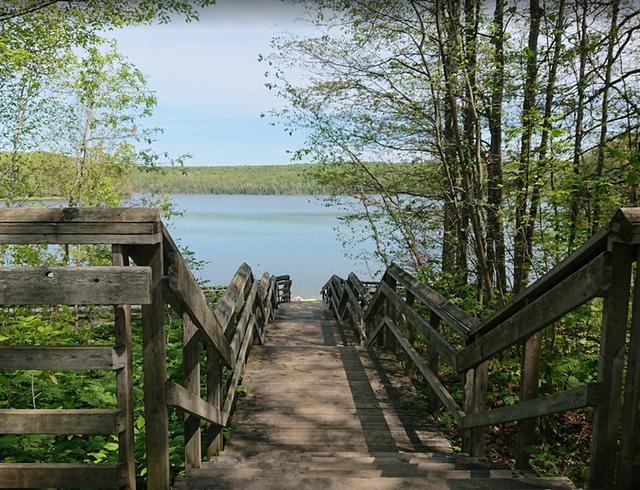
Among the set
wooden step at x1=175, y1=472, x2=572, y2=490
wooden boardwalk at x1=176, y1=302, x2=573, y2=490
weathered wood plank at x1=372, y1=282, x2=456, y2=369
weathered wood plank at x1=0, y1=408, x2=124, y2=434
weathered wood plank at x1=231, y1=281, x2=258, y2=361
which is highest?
weathered wood plank at x1=0, y1=408, x2=124, y2=434

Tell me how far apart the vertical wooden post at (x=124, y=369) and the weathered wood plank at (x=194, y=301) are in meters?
0.18

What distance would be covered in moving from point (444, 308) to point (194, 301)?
1.97 m

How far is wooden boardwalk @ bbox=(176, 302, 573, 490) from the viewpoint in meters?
2.17

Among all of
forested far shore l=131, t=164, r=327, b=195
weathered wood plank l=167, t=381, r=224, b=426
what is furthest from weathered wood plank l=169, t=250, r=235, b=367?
forested far shore l=131, t=164, r=327, b=195

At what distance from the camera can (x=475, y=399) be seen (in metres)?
2.86

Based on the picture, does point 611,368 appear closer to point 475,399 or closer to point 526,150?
point 475,399

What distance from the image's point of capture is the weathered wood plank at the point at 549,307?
173 cm

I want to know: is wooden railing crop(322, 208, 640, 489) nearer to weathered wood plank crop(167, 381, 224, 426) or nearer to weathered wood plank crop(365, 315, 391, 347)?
weathered wood plank crop(167, 381, 224, 426)

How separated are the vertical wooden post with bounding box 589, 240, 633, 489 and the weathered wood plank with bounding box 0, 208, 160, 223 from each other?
5.47 ft

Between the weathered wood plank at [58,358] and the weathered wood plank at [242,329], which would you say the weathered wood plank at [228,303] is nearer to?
the weathered wood plank at [242,329]

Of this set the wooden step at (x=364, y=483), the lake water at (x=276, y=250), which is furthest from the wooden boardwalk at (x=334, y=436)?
the lake water at (x=276, y=250)

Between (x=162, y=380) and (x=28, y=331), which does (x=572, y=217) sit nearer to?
(x=162, y=380)

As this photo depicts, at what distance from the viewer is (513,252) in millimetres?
6871

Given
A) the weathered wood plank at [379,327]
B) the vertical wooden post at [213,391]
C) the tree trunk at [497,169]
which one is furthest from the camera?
the tree trunk at [497,169]
